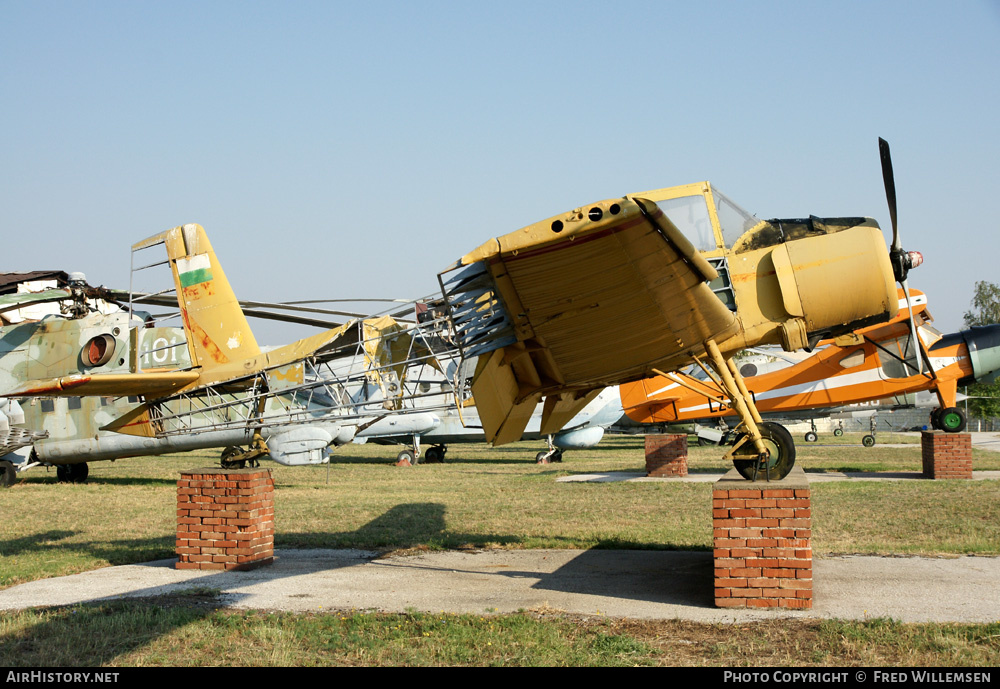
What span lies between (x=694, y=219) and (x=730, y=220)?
1.30 feet

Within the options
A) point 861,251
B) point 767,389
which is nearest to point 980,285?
point 767,389

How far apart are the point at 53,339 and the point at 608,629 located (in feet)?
58.8

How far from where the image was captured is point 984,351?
20297 mm

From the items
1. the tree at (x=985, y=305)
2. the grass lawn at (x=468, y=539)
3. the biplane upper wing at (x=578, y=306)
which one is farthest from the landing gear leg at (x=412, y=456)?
the tree at (x=985, y=305)

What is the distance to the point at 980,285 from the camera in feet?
252

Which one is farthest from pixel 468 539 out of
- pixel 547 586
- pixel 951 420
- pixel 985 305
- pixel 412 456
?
pixel 985 305

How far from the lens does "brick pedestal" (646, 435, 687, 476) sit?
2002 centimetres

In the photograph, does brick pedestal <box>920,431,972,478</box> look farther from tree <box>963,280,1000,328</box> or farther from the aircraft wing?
tree <box>963,280,1000,328</box>

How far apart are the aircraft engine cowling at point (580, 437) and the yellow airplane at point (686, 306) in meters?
17.7

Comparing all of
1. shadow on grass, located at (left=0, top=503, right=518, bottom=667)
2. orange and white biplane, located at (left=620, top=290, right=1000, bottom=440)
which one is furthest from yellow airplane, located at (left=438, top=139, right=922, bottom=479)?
orange and white biplane, located at (left=620, top=290, right=1000, bottom=440)

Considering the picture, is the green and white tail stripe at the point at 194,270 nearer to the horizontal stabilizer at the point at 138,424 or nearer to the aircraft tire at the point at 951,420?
the horizontal stabilizer at the point at 138,424

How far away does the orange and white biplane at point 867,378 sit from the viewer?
774 inches

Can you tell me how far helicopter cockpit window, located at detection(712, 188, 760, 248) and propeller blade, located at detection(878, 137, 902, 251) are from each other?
4.78ft
